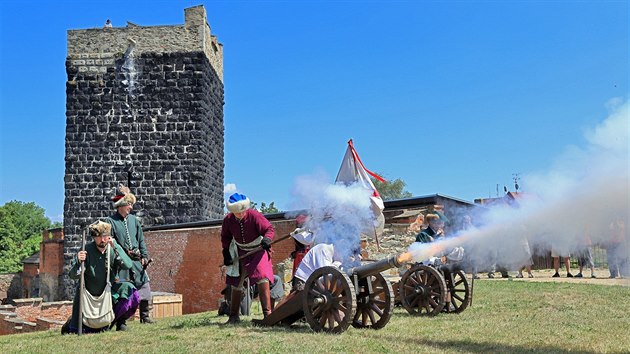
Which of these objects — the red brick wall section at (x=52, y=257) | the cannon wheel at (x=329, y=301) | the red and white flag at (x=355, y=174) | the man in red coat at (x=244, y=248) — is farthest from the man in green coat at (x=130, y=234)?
the red brick wall section at (x=52, y=257)

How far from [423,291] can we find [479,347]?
Answer: 281 cm

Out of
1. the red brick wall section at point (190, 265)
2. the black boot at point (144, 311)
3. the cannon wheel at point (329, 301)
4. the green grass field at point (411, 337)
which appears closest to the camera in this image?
the green grass field at point (411, 337)

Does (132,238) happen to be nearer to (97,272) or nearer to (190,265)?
(97,272)

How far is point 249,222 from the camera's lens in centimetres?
809

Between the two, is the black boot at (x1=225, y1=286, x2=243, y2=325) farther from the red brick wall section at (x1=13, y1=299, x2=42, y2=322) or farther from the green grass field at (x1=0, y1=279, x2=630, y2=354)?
the red brick wall section at (x1=13, y1=299, x2=42, y2=322)

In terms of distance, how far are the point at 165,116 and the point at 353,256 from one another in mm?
17532

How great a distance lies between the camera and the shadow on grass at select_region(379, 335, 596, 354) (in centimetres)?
589

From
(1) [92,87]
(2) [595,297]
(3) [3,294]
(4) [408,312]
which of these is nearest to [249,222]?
(4) [408,312]

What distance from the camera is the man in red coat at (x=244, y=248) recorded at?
7.99 metres

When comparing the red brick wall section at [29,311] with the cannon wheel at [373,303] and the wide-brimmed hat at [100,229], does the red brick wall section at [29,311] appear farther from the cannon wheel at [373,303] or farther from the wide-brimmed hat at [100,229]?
the cannon wheel at [373,303]

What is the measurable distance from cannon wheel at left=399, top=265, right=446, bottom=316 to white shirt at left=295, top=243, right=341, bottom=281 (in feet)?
5.36

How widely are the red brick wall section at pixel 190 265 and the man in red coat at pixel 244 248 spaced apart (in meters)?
9.21

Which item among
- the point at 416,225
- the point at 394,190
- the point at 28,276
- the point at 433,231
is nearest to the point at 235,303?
the point at 433,231

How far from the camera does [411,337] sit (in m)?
6.73
